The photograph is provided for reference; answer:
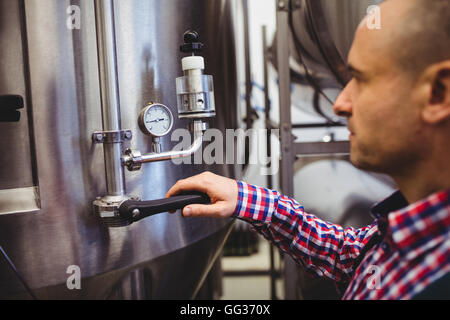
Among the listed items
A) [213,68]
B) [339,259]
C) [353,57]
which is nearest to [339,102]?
[353,57]

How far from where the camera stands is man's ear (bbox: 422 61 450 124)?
49 cm

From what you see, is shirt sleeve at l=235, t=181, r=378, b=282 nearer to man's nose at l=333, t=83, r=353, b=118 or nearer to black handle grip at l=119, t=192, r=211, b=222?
black handle grip at l=119, t=192, r=211, b=222

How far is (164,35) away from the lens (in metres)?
0.84

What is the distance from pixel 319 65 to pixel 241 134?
323mm

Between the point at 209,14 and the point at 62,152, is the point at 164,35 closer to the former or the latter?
the point at 209,14

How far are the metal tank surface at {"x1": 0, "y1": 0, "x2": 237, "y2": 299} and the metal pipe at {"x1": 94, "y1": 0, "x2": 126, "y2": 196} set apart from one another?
22 millimetres

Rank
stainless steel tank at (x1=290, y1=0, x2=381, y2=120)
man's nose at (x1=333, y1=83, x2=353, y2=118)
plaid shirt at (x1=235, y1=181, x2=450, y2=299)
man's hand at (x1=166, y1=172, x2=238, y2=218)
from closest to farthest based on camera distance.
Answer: plaid shirt at (x1=235, y1=181, x2=450, y2=299) → man's nose at (x1=333, y1=83, x2=353, y2=118) → man's hand at (x1=166, y1=172, x2=238, y2=218) → stainless steel tank at (x1=290, y1=0, x2=381, y2=120)

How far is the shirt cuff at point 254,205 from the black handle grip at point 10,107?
415 mm

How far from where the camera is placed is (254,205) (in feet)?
2.47

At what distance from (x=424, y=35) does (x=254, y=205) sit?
1.32 feet

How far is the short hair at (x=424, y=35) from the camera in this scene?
50 cm

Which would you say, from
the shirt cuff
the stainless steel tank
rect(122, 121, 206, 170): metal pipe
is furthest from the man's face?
the stainless steel tank

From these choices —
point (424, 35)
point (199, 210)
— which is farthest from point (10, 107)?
point (424, 35)

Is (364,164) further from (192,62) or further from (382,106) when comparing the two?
(192,62)
